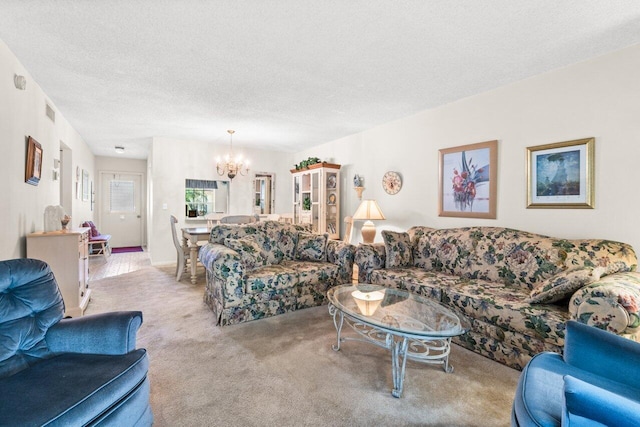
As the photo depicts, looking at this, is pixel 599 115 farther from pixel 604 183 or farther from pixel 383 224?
pixel 383 224

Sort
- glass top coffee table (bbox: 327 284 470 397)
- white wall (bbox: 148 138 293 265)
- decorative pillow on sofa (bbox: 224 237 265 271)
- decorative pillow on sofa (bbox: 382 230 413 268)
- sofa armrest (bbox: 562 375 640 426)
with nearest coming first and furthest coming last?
sofa armrest (bbox: 562 375 640 426) < glass top coffee table (bbox: 327 284 470 397) < decorative pillow on sofa (bbox: 224 237 265 271) < decorative pillow on sofa (bbox: 382 230 413 268) < white wall (bbox: 148 138 293 265)

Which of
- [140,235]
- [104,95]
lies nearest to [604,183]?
[104,95]

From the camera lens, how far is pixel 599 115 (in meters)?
2.51

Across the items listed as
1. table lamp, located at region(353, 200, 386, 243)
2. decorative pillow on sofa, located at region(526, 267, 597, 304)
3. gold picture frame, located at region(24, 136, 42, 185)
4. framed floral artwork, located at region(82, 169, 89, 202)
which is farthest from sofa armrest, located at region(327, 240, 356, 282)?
framed floral artwork, located at region(82, 169, 89, 202)

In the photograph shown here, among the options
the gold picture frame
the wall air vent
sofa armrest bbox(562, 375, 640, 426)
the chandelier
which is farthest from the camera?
the chandelier

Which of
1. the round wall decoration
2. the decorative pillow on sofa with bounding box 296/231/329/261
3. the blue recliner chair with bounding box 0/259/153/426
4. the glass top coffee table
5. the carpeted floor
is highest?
the round wall decoration

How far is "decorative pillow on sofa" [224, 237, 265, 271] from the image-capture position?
3.09 meters

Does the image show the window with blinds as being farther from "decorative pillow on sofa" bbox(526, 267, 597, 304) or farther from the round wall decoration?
"decorative pillow on sofa" bbox(526, 267, 597, 304)

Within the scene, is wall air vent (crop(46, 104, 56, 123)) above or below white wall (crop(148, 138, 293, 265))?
above

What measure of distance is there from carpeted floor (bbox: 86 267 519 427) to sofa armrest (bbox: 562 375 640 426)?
90 centimetres

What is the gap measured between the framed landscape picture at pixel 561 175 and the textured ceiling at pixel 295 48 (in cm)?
75

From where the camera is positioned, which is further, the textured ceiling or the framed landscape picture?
the framed landscape picture

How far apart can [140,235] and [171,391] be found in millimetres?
7689

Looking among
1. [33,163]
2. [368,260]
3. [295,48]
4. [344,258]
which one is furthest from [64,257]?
[368,260]
